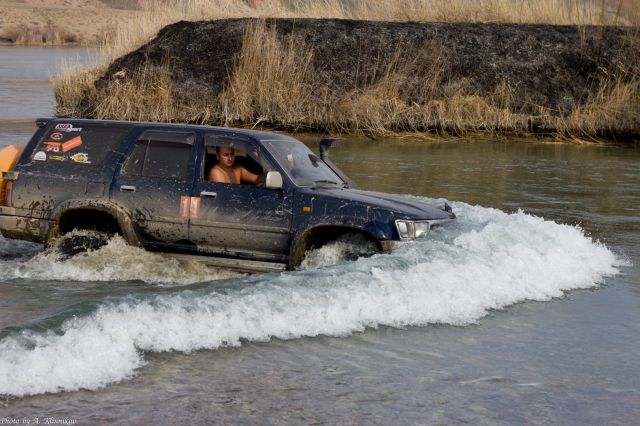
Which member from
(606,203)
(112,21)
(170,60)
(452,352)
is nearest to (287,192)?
(452,352)

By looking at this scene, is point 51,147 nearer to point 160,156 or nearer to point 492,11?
point 160,156

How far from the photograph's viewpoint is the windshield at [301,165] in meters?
10.4

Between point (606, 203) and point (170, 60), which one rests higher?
point (170, 60)

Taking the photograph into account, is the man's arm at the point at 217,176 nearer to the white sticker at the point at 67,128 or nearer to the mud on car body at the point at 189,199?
the mud on car body at the point at 189,199

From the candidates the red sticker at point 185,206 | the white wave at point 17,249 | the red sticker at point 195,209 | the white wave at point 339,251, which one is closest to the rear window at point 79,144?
the red sticker at point 185,206

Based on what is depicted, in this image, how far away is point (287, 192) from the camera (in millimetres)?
10086

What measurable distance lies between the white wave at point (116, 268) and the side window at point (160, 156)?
0.74 metres

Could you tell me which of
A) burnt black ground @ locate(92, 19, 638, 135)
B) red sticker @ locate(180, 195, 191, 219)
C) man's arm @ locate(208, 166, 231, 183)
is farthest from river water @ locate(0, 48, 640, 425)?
burnt black ground @ locate(92, 19, 638, 135)

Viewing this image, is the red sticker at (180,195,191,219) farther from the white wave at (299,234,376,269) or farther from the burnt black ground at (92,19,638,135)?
the burnt black ground at (92,19,638,135)

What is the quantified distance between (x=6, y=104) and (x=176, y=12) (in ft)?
18.3

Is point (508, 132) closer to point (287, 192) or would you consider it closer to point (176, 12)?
point (176, 12)

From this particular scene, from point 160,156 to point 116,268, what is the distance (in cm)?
122

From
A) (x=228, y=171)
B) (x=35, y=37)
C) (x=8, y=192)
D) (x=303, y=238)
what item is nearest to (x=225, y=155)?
→ (x=228, y=171)

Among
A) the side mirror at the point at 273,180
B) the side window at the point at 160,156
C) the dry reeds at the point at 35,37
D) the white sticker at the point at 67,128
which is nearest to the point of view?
the side mirror at the point at 273,180
